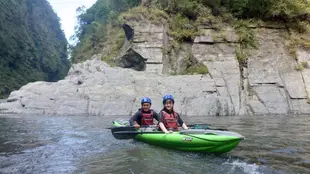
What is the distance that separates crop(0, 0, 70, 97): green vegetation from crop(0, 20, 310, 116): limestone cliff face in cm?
2027

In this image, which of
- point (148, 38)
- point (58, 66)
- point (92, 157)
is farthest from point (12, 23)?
point (92, 157)

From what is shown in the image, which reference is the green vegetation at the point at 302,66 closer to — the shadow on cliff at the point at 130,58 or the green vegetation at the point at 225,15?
the green vegetation at the point at 225,15

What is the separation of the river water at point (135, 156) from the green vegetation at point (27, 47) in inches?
1069

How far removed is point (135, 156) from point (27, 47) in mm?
41604

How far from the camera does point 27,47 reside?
4259 cm

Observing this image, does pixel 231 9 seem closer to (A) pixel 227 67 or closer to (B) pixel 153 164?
(A) pixel 227 67

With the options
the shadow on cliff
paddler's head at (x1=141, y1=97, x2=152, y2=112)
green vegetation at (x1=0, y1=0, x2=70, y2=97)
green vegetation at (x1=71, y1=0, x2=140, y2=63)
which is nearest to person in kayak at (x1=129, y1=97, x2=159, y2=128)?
paddler's head at (x1=141, y1=97, x2=152, y2=112)

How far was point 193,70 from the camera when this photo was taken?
588 inches

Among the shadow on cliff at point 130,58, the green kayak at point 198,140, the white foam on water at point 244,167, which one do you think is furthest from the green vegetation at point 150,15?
the white foam on water at point 244,167

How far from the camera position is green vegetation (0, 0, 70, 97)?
35938mm

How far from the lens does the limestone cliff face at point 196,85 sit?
12.6 m

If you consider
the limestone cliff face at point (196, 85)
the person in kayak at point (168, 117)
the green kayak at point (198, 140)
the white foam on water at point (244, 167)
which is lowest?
the white foam on water at point (244, 167)

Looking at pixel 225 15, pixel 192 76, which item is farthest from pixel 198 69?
pixel 225 15

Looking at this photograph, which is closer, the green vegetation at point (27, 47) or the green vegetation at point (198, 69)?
the green vegetation at point (198, 69)
